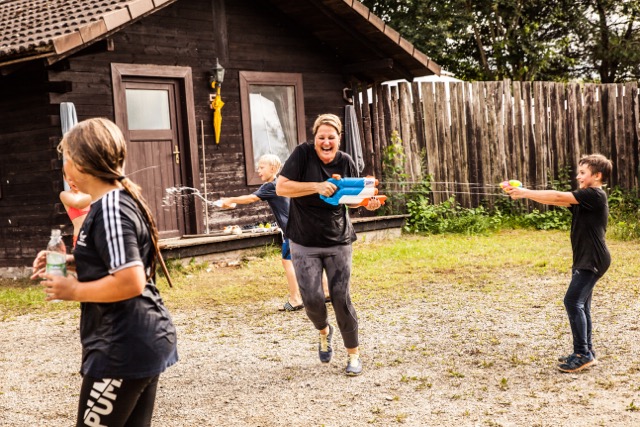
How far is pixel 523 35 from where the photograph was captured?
23031mm

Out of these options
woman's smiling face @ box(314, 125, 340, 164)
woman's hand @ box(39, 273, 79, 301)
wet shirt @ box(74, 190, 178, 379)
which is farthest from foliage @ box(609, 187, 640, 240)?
woman's hand @ box(39, 273, 79, 301)

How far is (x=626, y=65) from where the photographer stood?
84.7ft

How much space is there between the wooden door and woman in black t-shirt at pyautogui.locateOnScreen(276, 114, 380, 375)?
20.2ft

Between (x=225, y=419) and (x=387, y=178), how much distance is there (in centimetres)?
1034

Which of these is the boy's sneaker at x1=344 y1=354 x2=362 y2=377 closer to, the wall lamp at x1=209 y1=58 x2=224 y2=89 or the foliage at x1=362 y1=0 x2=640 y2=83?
the wall lamp at x1=209 y1=58 x2=224 y2=89

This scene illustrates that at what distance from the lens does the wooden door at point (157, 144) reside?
11.5 meters

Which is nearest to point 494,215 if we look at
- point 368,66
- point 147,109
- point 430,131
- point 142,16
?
point 430,131

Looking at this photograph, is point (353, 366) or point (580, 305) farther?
point (353, 366)

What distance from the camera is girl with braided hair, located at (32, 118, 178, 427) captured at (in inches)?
108

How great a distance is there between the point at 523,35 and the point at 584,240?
18.9 meters

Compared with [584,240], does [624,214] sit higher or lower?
lower

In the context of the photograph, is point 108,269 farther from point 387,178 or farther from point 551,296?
point 387,178

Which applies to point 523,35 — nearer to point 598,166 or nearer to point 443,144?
point 443,144

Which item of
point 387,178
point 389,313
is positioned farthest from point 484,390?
point 387,178
